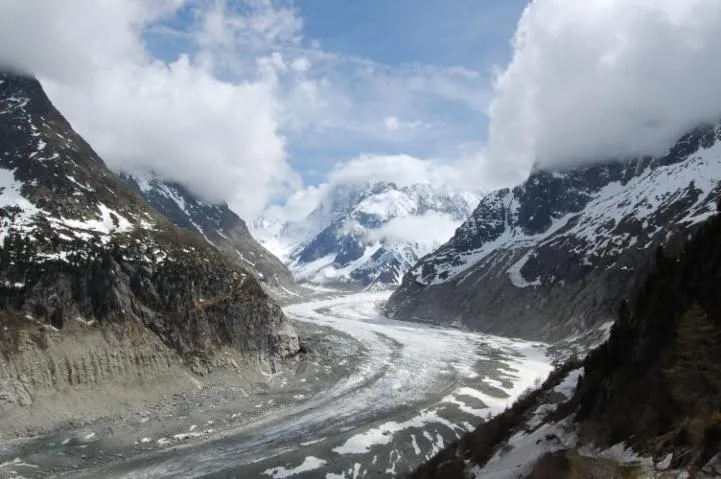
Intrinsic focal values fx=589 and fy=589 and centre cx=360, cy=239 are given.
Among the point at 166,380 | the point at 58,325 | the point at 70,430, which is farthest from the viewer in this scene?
the point at 166,380

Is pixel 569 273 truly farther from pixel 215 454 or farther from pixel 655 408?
pixel 655 408

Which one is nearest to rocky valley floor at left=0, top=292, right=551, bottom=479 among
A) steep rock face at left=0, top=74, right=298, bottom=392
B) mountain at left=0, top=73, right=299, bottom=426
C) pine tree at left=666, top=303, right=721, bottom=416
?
mountain at left=0, top=73, right=299, bottom=426

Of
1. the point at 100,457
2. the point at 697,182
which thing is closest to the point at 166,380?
the point at 100,457

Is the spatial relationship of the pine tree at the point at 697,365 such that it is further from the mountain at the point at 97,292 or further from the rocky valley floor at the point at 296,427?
the mountain at the point at 97,292

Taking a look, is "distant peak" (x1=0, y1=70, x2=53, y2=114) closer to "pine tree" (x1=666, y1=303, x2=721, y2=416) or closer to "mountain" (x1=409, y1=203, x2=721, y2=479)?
"mountain" (x1=409, y1=203, x2=721, y2=479)

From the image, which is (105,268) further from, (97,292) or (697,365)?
(697,365)

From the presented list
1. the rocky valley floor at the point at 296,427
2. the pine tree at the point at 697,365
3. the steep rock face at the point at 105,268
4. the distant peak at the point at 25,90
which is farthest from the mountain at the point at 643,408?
the distant peak at the point at 25,90
